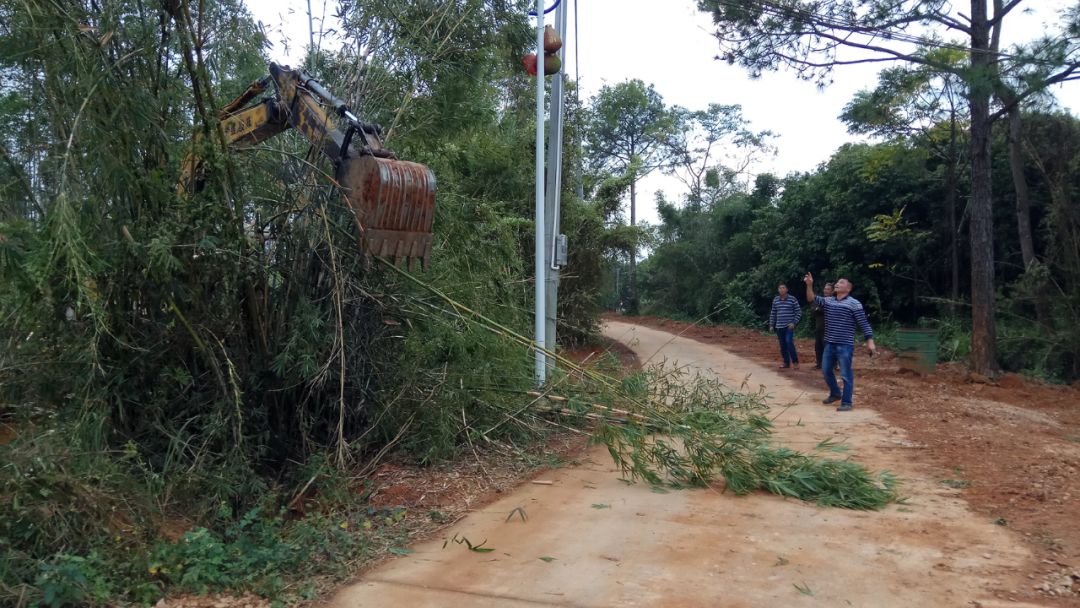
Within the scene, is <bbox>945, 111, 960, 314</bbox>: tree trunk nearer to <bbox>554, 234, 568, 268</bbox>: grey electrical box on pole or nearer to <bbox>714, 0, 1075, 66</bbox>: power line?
<bbox>714, 0, 1075, 66</bbox>: power line

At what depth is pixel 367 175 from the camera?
19.5 feet

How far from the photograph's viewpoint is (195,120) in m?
5.99

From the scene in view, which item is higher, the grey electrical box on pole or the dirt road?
the grey electrical box on pole

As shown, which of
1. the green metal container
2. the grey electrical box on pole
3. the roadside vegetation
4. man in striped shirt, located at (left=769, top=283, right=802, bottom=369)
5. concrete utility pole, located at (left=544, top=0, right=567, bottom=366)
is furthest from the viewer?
man in striped shirt, located at (left=769, top=283, right=802, bottom=369)

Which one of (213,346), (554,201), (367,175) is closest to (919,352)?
(554,201)

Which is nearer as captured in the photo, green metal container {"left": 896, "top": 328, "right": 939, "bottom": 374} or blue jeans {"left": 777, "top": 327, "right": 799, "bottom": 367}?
green metal container {"left": 896, "top": 328, "right": 939, "bottom": 374}

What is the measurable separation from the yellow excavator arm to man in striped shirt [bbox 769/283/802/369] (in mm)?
10048

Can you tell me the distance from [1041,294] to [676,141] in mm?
32380

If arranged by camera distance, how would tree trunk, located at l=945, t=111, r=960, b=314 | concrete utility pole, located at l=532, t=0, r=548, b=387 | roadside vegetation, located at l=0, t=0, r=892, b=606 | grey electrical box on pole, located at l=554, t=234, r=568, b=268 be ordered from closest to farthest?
roadside vegetation, located at l=0, t=0, r=892, b=606
concrete utility pole, located at l=532, t=0, r=548, b=387
grey electrical box on pole, located at l=554, t=234, r=568, b=268
tree trunk, located at l=945, t=111, r=960, b=314

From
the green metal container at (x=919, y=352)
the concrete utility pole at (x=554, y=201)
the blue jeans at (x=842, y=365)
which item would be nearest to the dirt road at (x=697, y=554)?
the blue jeans at (x=842, y=365)

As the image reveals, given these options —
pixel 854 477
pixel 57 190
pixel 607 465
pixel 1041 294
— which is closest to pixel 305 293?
pixel 57 190

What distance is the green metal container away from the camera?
1461cm

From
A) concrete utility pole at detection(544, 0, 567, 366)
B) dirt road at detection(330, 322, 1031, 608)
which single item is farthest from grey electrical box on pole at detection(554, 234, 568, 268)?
dirt road at detection(330, 322, 1031, 608)

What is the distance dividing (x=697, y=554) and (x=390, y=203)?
3.25 meters
